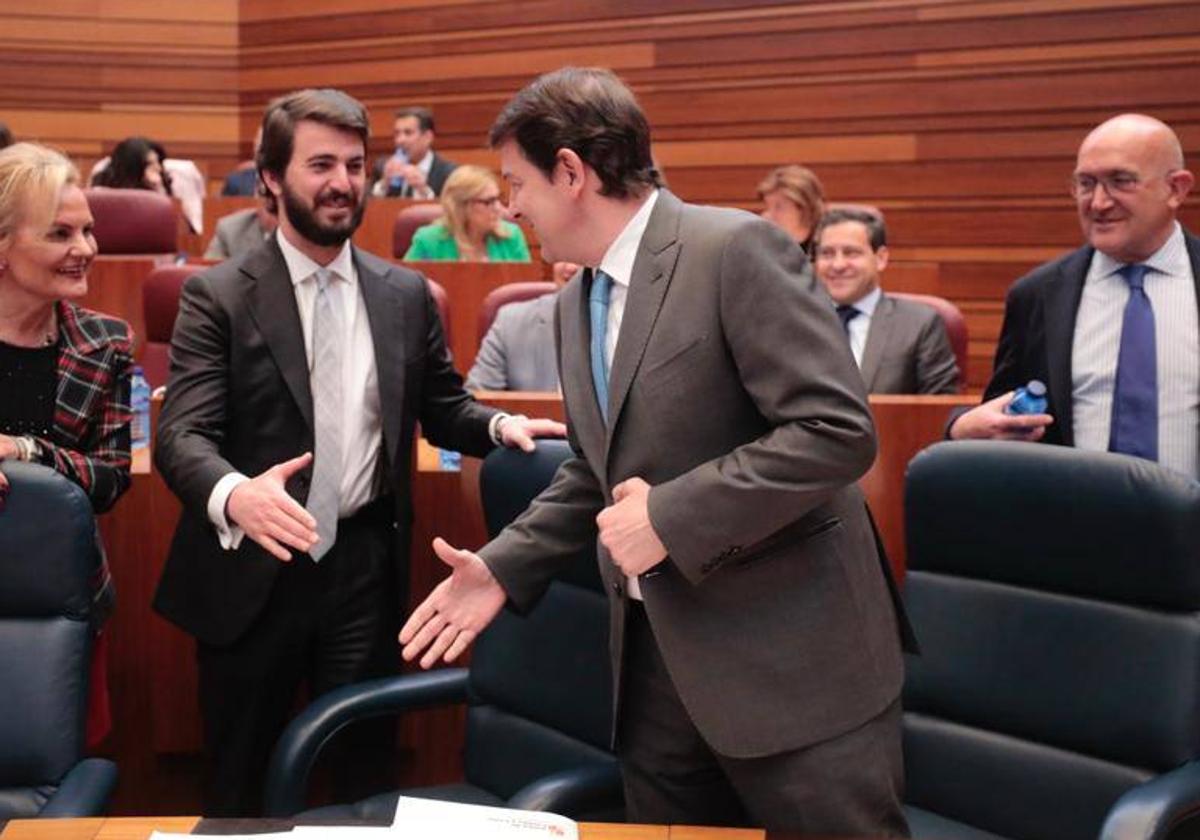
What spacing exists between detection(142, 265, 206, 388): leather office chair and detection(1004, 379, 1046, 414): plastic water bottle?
206 centimetres

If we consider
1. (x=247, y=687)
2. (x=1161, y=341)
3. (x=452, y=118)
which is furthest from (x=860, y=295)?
(x=452, y=118)

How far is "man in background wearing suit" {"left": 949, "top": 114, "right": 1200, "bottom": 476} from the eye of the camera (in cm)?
202

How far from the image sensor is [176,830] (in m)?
1.10

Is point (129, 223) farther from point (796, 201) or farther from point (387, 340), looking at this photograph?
point (387, 340)

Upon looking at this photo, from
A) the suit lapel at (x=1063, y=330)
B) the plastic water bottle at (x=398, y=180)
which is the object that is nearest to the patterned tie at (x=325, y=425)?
the suit lapel at (x=1063, y=330)

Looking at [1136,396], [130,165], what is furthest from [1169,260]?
[130,165]

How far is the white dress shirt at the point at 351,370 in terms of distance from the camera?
1.93 m

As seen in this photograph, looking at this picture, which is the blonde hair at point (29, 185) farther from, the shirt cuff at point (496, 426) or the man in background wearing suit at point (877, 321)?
the man in background wearing suit at point (877, 321)

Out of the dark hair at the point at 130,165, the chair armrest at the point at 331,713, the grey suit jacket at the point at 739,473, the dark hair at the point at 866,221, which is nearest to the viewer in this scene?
the grey suit jacket at the point at 739,473

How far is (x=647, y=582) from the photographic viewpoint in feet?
4.32

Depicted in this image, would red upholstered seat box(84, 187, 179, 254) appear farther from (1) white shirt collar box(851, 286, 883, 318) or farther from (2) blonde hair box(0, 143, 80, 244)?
(2) blonde hair box(0, 143, 80, 244)

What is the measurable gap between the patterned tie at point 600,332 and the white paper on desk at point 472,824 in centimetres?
39

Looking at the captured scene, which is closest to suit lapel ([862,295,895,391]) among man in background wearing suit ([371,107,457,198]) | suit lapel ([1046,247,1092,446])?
suit lapel ([1046,247,1092,446])

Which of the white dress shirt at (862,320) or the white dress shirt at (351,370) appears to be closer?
the white dress shirt at (351,370)
